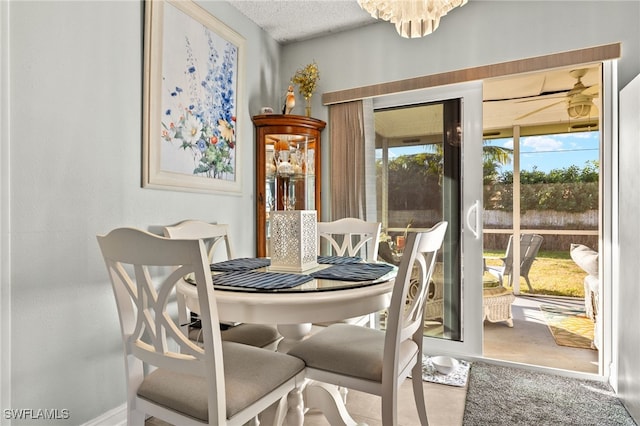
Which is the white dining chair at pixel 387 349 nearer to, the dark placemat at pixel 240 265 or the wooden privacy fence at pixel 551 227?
the dark placemat at pixel 240 265

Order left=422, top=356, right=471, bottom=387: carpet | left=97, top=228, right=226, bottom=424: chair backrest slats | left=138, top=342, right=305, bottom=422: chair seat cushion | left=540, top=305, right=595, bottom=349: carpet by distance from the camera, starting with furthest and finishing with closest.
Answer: left=540, top=305, right=595, bottom=349: carpet, left=422, top=356, right=471, bottom=387: carpet, left=138, top=342, right=305, bottom=422: chair seat cushion, left=97, top=228, right=226, bottom=424: chair backrest slats

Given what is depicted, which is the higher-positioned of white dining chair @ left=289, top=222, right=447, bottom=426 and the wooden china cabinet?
the wooden china cabinet

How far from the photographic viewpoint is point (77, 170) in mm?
1687

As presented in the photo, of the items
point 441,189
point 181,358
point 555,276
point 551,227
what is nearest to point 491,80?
point 441,189

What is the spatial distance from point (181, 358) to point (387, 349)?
69 centimetres

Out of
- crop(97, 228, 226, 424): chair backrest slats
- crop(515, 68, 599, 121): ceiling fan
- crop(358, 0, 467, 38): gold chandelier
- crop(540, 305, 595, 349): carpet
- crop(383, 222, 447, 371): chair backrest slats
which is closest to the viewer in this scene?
crop(97, 228, 226, 424): chair backrest slats

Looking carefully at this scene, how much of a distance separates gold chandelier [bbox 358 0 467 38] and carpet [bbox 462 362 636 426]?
6.42ft

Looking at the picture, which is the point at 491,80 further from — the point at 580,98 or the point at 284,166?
the point at 580,98

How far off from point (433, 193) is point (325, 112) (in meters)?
1.14

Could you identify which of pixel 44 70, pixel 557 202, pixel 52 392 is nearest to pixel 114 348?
pixel 52 392

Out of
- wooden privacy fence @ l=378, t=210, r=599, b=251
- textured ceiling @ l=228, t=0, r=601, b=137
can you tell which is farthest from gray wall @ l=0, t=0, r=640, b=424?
wooden privacy fence @ l=378, t=210, r=599, b=251

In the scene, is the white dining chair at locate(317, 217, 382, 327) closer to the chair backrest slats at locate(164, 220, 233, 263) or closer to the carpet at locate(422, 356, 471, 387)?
the carpet at locate(422, 356, 471, 387)

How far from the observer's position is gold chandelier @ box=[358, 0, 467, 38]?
5.18 feet

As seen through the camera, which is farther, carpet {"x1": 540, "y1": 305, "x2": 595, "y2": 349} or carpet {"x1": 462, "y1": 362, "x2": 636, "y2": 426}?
carpet {"x1": 540, "y1": 305, "x2": 595, "y2": 349}
